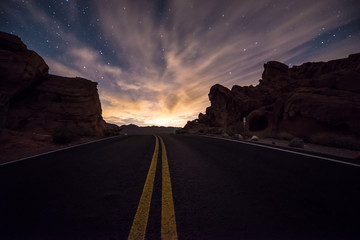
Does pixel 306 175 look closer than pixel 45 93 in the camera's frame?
Yes

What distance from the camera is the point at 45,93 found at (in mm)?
18234

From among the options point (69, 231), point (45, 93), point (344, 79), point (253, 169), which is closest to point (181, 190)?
point (69, 231)

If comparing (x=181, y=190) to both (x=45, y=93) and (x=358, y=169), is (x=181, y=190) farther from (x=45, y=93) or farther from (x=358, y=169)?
(x=45, y=93)

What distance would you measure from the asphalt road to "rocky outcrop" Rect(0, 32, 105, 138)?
15.0 m

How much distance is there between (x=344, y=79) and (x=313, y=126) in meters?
6.66

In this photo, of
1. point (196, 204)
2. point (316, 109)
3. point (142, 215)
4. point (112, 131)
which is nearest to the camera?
point (142, 215)

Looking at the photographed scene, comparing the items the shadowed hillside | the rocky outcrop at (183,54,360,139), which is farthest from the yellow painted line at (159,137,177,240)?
the rocky outcrop at (183,54,360,139)

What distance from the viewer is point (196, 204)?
1906 mm

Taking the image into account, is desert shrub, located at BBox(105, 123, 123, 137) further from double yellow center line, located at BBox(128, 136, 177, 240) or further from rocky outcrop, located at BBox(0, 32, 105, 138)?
double yellow center line, located at BBox(128, 136, 177, 240)

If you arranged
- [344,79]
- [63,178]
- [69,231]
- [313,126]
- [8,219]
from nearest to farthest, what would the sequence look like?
[69,231], [8,219], [63,178], [313,126], [344,79]

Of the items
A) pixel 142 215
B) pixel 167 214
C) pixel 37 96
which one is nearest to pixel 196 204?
pixel 167 214

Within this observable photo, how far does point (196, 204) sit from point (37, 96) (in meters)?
23.6

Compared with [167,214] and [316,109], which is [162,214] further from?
[316,109]

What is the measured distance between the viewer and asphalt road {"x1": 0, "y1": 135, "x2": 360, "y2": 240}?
1.39 meters
